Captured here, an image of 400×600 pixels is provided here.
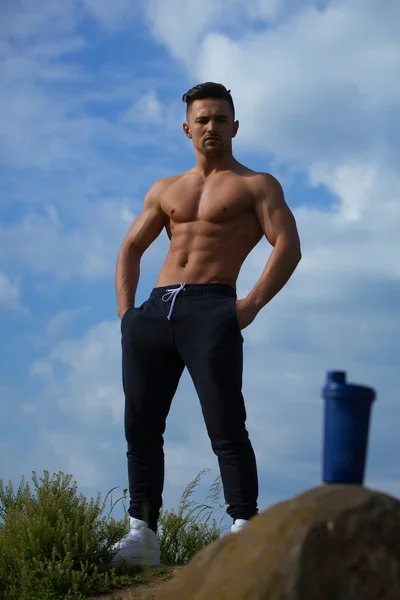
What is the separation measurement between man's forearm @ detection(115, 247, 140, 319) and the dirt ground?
1.95 metres

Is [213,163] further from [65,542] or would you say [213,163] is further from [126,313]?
[65,542]

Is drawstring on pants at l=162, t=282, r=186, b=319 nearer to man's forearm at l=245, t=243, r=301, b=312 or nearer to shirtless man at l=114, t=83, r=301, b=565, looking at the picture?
shirtless man at l=114, t=83, r=301, b=565

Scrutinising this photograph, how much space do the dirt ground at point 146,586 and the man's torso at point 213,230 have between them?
218 cm

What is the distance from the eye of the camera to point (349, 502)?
2.96 meters

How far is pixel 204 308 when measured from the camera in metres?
5.87

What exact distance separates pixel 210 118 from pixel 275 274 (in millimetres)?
1327

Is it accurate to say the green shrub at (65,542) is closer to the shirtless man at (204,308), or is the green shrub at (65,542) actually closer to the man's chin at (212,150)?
the shirtless man at (204,308)

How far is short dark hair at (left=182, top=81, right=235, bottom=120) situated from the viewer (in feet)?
20.9

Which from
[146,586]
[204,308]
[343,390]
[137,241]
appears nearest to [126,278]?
[137,241]

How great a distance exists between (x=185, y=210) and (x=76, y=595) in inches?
115

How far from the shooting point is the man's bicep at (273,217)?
6137 millimetres

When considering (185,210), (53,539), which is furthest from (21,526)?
(185,210)

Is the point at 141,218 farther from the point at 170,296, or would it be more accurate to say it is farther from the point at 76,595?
the point at 76,595

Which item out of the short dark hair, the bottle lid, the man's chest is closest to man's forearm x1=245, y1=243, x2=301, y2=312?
the man's chest
